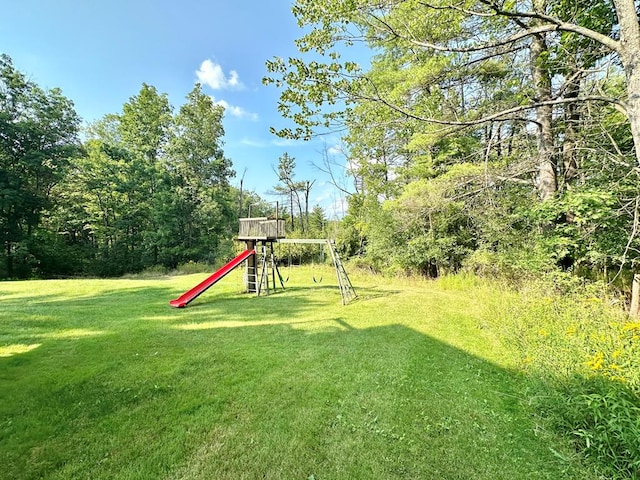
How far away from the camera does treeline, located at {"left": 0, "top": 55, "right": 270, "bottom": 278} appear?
52.5 ft

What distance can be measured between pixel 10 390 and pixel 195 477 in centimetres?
249

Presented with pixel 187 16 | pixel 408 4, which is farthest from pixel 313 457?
pixel 187 16

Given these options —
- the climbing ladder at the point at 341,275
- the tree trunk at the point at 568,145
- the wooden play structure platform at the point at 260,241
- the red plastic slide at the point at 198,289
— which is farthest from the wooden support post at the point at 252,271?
the tree trunk at the point at 568,145

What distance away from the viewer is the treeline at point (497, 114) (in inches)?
133

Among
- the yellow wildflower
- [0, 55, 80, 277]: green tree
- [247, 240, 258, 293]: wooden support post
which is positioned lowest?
the yellow wildflower

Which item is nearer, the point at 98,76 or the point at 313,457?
the point at 313,457

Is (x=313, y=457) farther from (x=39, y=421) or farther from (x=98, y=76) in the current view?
(x=98, y=76)

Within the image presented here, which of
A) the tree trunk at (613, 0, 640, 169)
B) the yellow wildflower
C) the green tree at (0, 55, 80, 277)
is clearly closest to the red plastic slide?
the yellow wildflower

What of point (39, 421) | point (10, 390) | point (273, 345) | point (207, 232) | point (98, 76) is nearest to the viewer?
point (39, 421)

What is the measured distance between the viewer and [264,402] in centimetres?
275

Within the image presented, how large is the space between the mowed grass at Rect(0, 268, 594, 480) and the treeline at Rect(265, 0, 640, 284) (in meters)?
2.64

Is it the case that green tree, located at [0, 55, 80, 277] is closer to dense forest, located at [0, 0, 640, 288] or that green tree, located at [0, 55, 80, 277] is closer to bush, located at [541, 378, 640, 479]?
dense forest, located at [0, 0, 640, 288]

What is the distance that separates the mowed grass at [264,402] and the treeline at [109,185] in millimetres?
14428

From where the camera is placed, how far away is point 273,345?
434 cm
